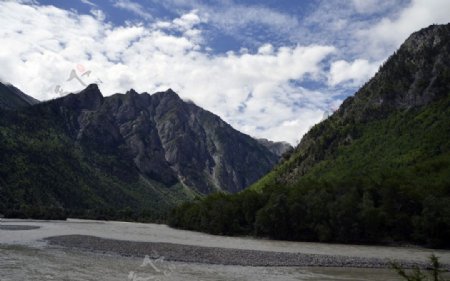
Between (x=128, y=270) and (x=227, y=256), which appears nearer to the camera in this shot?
(x=128, y=270)

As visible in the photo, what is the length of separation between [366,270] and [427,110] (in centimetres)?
15336

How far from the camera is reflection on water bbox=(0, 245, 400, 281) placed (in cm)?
4381

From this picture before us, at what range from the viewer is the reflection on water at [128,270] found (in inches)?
1725

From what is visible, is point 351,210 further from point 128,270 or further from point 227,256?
point 128,270

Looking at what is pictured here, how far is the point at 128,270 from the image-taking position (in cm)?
4850

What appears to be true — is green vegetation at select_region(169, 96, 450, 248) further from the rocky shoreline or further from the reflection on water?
the reflection on water

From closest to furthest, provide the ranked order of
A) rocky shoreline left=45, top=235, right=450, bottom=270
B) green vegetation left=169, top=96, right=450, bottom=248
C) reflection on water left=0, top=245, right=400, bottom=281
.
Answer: reflection on water left=0, top=245, right=400, bottom=281 → rocky shoreline left=45, top=235, right=450, bottom=270 → green vegetation left=169, top=96, right=450, bottom=248

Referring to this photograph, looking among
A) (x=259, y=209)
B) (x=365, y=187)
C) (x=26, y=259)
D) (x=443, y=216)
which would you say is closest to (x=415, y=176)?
(x=365, y=187)

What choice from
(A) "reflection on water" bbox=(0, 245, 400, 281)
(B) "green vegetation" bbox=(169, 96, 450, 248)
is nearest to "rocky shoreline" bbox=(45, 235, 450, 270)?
(A) "reflection on water" bbox=(0, 245, 400, 281)

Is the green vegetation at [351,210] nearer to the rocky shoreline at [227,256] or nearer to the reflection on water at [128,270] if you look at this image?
the rocky shoreline at [227,256]

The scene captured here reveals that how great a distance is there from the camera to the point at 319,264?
61156 millimetres

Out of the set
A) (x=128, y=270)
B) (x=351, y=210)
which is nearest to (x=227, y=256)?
(x=128, y=270)

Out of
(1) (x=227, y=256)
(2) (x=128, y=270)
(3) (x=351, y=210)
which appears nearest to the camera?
(2) (x=128, y=270)

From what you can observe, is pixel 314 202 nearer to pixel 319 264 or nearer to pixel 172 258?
pixel 319 264
